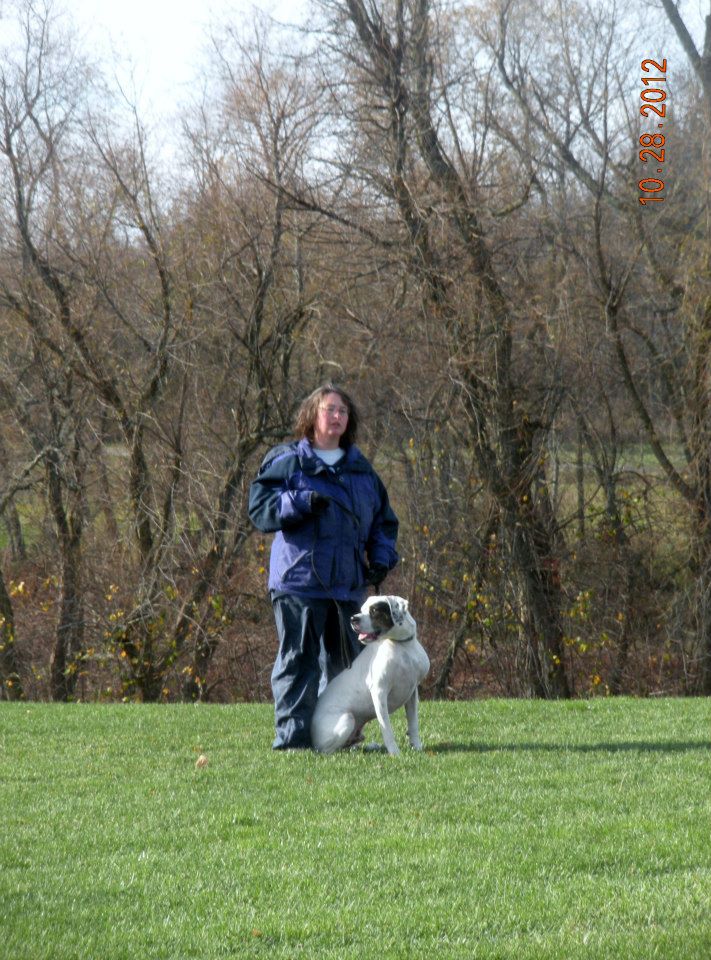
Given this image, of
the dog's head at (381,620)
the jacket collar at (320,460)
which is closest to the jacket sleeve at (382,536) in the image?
the jacket collar at (320,460)

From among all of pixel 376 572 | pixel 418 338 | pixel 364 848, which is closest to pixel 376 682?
pixel 376 572

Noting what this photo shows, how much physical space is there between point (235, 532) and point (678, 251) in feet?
22.4

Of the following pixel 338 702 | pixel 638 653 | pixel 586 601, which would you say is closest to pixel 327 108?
pixel 586 601

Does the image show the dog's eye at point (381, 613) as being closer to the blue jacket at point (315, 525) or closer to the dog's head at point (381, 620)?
the dog's head at point (381, 620)

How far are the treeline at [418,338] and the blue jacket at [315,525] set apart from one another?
791 centimetres

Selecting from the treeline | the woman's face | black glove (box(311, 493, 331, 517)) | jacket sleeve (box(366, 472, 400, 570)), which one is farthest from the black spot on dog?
the treeline

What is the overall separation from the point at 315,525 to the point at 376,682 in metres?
1.00

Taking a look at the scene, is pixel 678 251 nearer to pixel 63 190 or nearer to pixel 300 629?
pixel 63 190

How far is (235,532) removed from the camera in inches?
648

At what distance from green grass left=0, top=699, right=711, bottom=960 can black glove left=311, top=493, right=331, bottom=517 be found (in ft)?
4.66

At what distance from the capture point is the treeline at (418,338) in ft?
51.4

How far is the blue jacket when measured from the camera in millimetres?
7336

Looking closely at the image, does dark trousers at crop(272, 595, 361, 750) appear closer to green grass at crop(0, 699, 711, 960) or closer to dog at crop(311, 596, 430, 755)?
dog at crop(311, 596, 430, 755)
